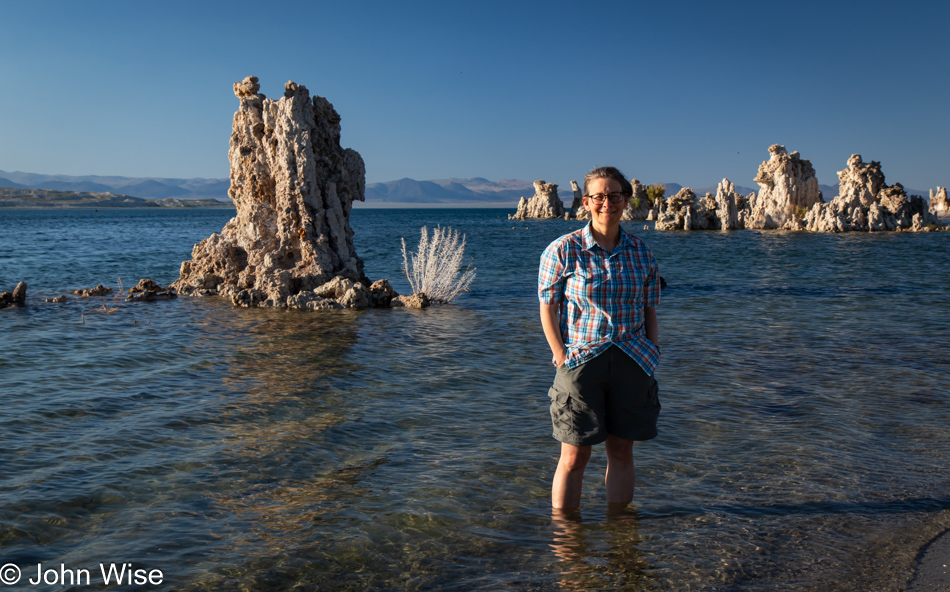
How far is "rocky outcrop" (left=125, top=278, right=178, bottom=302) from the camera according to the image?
1514 cm

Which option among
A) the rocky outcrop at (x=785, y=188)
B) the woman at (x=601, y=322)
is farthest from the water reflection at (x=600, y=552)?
the rocky outcrop at (x=785, y=188)

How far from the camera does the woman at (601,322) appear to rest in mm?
3686

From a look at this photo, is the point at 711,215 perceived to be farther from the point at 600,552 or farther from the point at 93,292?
the point at 600,552

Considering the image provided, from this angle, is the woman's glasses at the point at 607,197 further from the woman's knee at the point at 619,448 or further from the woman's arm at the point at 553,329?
the woman's knee at the point at 619,448

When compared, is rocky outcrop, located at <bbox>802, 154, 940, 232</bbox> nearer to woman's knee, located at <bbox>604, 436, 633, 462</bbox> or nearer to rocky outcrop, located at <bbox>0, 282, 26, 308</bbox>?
rocky outcrop, located at <bbox>0, 282, 26, 308</bbox>

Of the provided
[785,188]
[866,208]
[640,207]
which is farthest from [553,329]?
[640,207]

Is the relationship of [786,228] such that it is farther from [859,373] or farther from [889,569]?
[889,569]

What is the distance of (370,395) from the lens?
7684 mm

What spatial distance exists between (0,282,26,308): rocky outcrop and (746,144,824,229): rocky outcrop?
188 feet

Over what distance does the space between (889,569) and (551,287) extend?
2521 millimetres

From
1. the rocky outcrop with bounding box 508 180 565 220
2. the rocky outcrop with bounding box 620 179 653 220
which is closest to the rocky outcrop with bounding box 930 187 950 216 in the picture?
the rocky outcrop with bounding box 620 179 653 220

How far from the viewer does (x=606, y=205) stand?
3.66 meters

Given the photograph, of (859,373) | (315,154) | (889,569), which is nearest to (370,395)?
(889,569)

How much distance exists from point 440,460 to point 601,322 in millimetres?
2501
